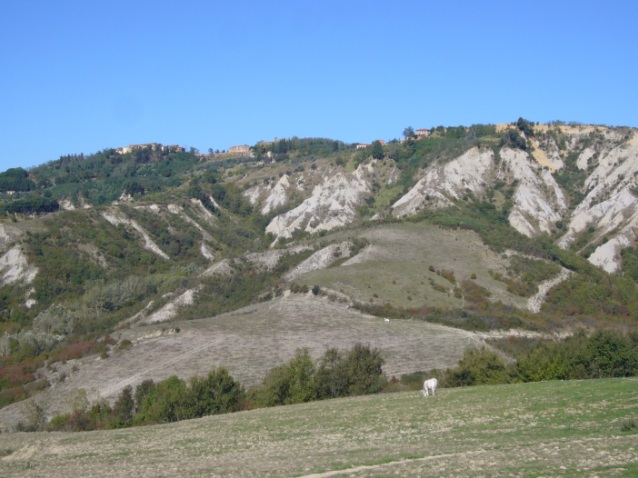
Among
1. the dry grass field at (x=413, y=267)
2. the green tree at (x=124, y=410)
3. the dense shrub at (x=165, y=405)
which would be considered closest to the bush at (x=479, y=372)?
the dense shrub at (x=165, y=405)

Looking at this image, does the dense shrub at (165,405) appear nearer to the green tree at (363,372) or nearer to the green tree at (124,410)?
the green tree at (124,410)

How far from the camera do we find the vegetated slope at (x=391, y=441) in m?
18.8

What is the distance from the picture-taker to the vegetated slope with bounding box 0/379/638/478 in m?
18.8

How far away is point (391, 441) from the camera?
78.7ft

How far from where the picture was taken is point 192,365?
6284 centimetres

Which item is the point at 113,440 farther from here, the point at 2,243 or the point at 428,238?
the point at 2,243

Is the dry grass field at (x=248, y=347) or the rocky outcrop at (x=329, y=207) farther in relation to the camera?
the rocky outcrop at (x=329, y=207)

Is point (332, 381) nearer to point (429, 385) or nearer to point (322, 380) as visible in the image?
point (322, 380)

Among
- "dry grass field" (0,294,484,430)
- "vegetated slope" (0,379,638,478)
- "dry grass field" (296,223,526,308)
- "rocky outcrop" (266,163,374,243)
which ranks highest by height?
"rocky outcrop" (266,163,374,243)

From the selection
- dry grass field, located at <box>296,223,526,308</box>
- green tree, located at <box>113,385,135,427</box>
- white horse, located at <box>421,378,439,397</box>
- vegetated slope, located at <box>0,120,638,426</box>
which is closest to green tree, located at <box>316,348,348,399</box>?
vegetated slope, located at <box>0,120,638,426</box>

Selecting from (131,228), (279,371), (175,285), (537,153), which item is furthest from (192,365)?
(537,153)

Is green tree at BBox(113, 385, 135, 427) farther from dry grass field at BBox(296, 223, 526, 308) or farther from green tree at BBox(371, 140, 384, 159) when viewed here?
green tree at BBox(371, 140, 384, 159)

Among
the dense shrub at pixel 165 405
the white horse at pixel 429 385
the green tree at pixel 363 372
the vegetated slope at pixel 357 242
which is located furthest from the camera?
the vegetated slope at pixel 357 242

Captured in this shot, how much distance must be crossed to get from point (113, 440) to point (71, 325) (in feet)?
224
